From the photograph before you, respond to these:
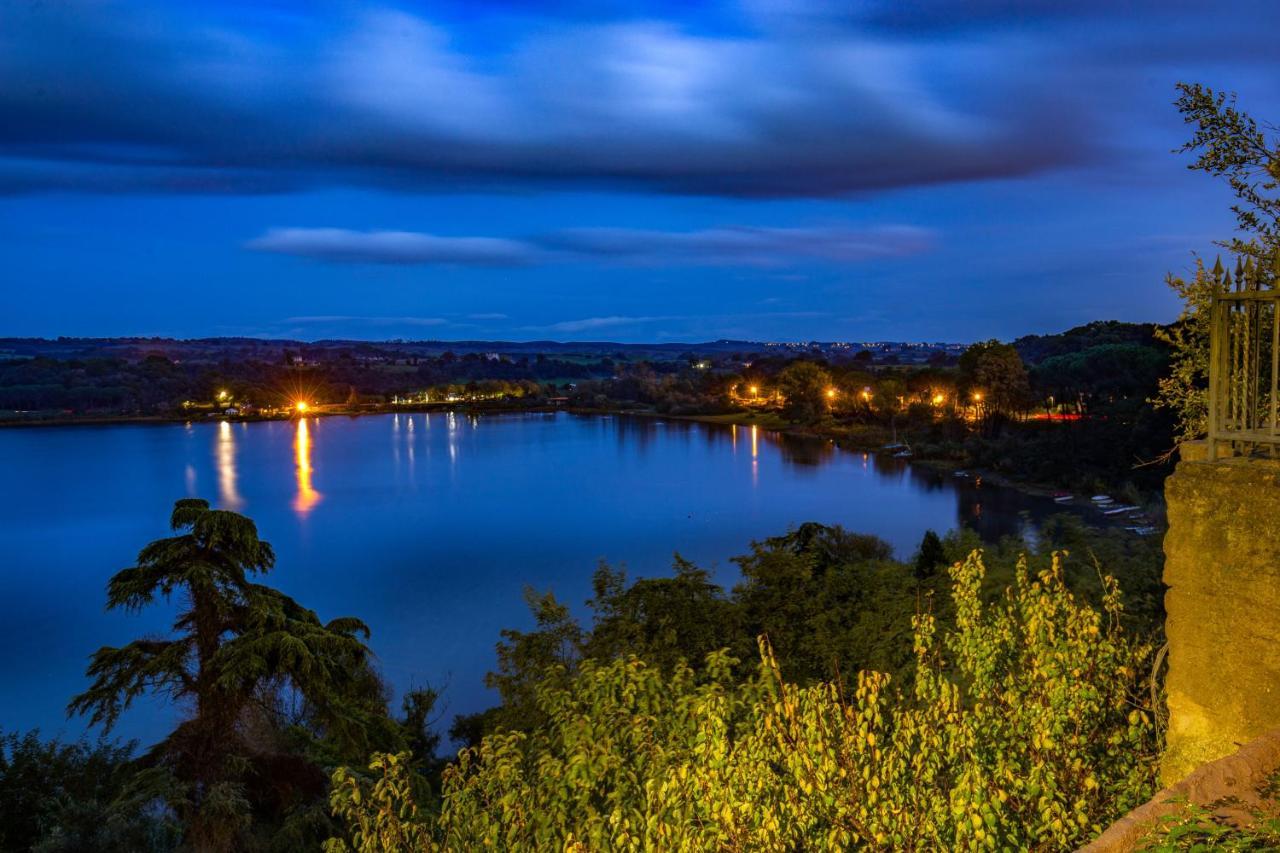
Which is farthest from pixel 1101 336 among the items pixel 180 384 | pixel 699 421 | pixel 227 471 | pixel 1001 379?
pixel 180 384

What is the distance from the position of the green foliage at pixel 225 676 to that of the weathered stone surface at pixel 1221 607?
32.1 ft

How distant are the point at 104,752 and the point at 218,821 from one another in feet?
13.3

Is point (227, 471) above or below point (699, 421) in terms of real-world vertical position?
below

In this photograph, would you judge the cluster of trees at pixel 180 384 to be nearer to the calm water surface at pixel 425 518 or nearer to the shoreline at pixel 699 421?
the shoreline at pixel 699 421

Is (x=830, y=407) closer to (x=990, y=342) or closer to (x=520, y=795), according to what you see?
(x=990, y=342)

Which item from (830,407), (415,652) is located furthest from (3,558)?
(830,407)

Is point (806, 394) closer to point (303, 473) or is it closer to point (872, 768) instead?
point (303, 473)

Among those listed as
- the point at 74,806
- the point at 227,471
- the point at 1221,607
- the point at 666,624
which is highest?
the point at 1221,607

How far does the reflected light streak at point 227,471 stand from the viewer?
192 ft

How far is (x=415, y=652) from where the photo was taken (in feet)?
92.8

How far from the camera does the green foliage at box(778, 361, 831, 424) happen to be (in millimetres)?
93062

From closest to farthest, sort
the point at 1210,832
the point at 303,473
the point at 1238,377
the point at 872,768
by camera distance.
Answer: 1. the point at 1210,832
2. the point at 872,768
3. the point at 1238,377
4. the point at 303,473

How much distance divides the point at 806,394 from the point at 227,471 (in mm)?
57947

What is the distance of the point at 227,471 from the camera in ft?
236
